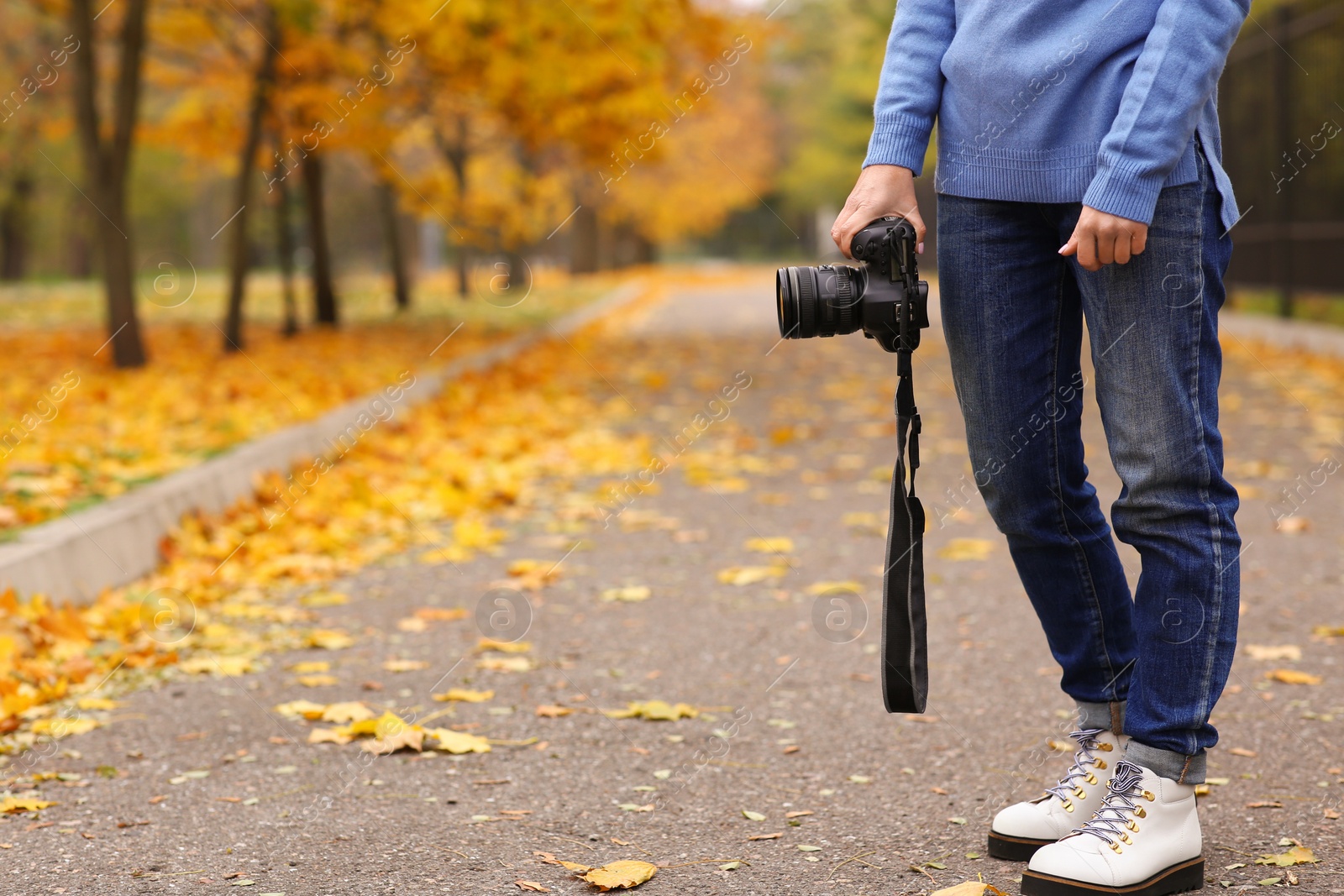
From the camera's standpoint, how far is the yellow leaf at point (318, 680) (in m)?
3.64

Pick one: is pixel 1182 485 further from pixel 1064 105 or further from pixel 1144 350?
pixel 1064 105

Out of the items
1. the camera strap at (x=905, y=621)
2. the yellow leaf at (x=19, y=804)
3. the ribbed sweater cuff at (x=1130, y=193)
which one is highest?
the ribbed sweater cuff at (x=1130, y=193)

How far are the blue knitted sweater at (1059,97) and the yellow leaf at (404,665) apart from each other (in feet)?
6.66

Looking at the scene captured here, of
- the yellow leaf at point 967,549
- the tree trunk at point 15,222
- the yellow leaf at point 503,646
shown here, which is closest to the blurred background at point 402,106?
the yellow leaf at point 967,549

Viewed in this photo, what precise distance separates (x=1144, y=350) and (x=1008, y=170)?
1.20 feet

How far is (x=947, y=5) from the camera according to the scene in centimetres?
240

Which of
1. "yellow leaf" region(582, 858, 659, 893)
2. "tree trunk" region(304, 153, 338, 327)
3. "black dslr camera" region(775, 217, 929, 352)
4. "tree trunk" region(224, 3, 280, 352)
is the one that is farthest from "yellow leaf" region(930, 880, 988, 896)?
"tree trunk" region(304, 153, 338, 327)

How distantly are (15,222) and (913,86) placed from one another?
39948 millimetres

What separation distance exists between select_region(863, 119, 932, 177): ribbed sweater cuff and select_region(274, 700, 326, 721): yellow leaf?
1881mm

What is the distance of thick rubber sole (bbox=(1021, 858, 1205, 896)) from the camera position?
2.21 metres

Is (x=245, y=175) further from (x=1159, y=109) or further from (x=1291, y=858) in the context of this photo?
(x=1291, y=858)

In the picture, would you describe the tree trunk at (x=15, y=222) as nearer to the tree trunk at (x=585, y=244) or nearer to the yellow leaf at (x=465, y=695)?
the tree trunk at (x=585, y=244)

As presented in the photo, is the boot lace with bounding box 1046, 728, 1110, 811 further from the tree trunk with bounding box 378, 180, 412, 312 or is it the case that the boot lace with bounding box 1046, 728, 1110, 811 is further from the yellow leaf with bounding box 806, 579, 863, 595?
the tree trunk with bounding box 378, 180, 412, 312

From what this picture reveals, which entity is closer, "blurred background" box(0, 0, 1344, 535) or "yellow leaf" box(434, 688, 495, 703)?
"yellow leaf" box(434, 688, 495, 703)
